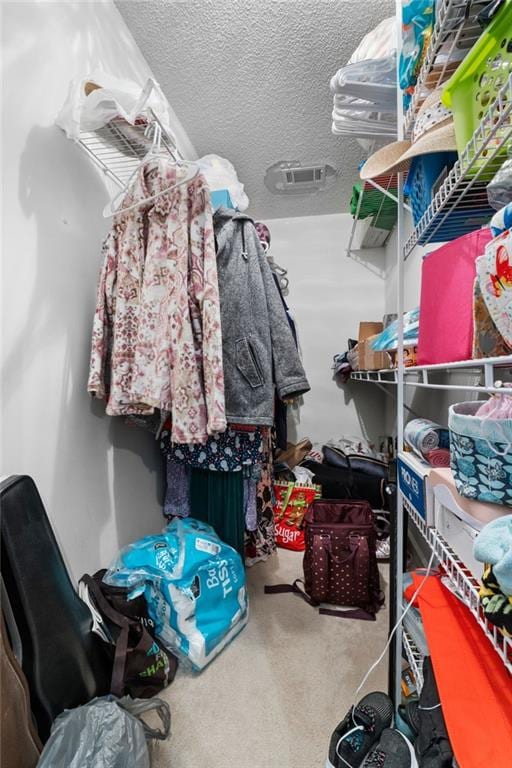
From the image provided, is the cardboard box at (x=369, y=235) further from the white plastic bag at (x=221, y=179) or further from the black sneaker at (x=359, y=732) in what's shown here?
the black sneaker at (x=359, y=732)

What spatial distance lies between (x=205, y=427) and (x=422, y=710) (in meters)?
0.81

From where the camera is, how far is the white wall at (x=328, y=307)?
8.63ft

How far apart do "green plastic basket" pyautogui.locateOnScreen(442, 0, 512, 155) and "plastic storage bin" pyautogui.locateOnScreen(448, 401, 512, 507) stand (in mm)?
452

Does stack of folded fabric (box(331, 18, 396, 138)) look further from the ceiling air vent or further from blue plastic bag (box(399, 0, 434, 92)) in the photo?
the ceiling air vent

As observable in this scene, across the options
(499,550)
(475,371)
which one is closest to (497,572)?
(499,550)

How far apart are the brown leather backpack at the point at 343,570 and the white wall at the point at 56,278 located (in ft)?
2.72

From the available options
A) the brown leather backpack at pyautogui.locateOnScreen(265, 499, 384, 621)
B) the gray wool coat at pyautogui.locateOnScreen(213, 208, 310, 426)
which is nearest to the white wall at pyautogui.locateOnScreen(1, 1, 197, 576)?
the gray wool coat at pyautogui.locateOnScreen(213, 208, 310, 426)

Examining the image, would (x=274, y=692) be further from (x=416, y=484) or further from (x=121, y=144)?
(x=121, y=144)

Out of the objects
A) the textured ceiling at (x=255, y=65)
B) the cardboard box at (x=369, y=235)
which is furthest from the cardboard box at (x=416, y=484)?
the cardboard box at (x=369, y=235)

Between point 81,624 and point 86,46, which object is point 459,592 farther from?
point 86,46

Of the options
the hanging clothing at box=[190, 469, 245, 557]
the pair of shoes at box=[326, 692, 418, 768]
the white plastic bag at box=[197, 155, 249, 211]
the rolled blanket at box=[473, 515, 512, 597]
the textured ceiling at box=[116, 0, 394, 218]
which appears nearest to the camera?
the rolled blanket at box=[473, 515, 512, 597]

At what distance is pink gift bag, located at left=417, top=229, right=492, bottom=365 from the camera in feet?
2.07

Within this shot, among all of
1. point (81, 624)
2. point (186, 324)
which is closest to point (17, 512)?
point (81, 624)

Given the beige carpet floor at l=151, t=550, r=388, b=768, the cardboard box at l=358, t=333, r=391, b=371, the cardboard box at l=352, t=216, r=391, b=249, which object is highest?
the cardboard box at l=352, t=216, r=391, b=249
